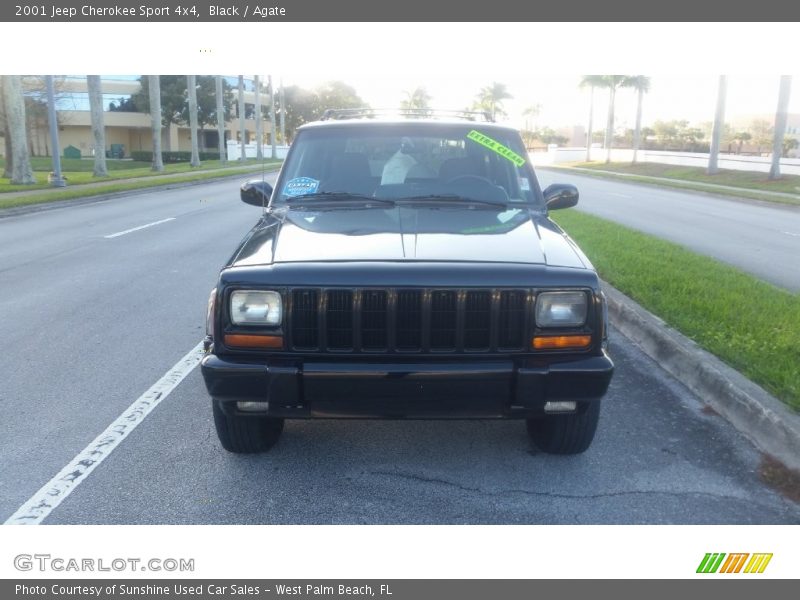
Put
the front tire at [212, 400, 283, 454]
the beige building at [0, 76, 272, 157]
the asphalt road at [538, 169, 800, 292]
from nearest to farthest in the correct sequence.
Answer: the front tire at [212, 400, 283, 454] < the asphalt road at [538, 169, 800, 292] < the beige building at [0, 76, 272, 157]

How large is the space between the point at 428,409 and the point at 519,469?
727 millimetres

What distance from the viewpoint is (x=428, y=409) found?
340 cm

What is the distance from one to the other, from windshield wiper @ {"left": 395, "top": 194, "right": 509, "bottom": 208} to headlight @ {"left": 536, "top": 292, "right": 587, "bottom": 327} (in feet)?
4.37

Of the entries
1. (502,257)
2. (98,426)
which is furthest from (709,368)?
(98,426)

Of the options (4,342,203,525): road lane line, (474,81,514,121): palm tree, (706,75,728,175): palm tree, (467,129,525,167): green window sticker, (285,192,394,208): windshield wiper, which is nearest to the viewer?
(4,342,203,525): road lane line

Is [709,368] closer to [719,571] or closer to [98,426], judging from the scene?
[719,571]

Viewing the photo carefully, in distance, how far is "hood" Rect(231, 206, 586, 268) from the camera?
355cm

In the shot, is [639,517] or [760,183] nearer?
[639,517]

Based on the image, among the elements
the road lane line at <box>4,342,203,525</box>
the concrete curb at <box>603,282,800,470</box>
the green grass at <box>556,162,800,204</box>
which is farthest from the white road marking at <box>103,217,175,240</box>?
the green grass at <box>556,162,800,204</box>

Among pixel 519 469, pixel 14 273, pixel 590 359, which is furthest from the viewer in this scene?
pixel 14 273

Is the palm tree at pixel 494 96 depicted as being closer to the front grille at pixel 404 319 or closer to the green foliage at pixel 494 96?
the green foliage at pixel 494 96

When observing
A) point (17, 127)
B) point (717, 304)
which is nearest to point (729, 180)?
point (17, 127)

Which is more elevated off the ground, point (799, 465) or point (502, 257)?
point (502, 257)

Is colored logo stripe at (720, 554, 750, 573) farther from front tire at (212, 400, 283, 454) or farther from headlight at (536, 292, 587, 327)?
front tire at (212, 400, 283, 454)
